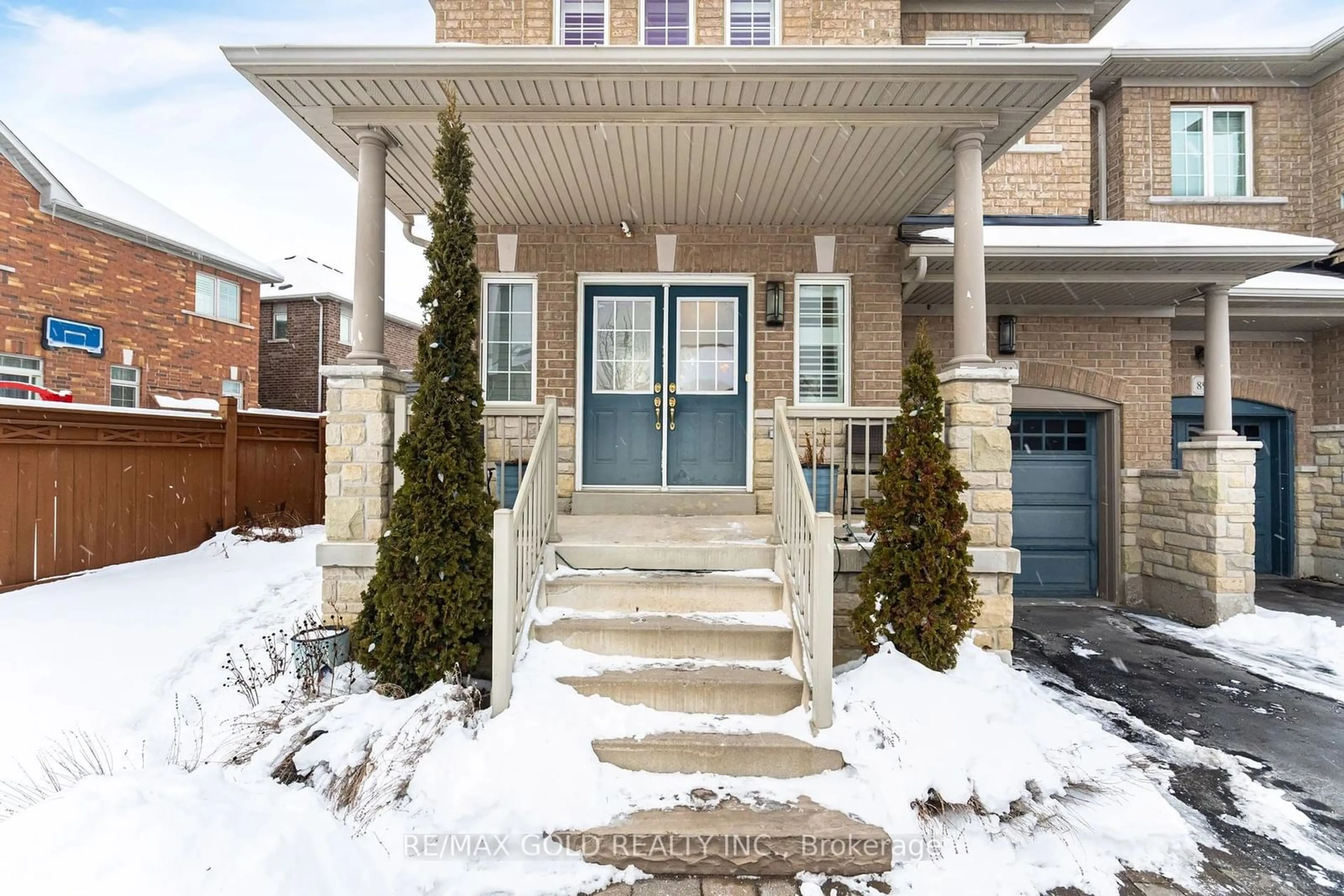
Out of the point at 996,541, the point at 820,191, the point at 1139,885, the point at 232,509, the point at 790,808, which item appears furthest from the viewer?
the point at 232,509

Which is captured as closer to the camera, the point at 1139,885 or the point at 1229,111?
the point at 1139,885

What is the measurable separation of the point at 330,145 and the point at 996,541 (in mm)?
5516

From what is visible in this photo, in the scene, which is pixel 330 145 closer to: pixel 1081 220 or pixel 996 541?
pixel 996 541

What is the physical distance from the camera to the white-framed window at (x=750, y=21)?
242 inches

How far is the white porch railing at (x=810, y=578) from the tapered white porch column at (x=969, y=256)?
139cm

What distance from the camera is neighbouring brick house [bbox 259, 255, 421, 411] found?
15.3 meters

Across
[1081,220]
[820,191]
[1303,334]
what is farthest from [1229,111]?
[820,191]

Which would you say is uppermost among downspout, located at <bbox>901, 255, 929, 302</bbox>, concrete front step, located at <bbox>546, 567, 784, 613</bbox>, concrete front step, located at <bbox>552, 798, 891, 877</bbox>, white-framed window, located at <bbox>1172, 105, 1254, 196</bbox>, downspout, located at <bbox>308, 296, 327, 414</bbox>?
white-framed window, located at <bbox>1172, 105, 1254, 196</bbox>

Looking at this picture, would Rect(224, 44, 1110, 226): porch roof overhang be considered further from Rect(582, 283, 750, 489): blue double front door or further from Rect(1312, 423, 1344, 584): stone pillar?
Rect(1312, 423, 1344, 584): stone pillar

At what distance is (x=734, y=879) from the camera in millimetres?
2533

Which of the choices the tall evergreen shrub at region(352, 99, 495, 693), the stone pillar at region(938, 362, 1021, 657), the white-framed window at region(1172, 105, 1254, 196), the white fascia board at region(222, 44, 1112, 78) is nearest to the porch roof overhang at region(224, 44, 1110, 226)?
the white fascia board at region(222, 44, 1112, 78)

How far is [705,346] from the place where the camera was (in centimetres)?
601

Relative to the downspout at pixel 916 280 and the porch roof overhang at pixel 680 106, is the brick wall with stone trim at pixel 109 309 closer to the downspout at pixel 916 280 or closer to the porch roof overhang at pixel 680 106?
the porch roof overhang at pixel 680 106

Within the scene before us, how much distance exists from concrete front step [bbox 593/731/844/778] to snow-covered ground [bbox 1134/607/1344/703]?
418 centimetres
